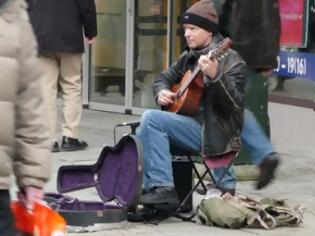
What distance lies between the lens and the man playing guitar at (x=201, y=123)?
19.2ft

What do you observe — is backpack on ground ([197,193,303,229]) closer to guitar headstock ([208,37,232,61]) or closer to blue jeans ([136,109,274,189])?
blue jeans ([136,109,274,189])

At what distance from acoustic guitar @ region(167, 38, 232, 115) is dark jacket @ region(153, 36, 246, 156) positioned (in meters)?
0.05

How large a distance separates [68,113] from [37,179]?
561cm

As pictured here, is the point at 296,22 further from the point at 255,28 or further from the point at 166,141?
the point at 255,28

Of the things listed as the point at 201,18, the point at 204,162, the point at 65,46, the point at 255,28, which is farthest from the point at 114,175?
the point at 255,28

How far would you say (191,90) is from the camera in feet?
19.4

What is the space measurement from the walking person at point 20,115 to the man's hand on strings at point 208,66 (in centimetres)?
244

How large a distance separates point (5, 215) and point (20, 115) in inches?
13.7

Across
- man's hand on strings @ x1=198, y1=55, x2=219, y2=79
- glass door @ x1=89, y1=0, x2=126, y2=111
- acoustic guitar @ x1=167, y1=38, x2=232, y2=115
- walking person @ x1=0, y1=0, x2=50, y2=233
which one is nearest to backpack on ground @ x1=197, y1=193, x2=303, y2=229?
acoustic guitar @ x1=167, y1=38, x2=232, y2=115

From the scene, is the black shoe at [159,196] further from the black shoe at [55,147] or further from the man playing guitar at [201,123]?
the black shoe at [55,147]

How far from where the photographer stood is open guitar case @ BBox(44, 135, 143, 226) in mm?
5688

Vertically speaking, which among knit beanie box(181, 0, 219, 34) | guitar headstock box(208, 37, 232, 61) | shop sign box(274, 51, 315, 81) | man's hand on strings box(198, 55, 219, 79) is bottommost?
shop sign box(274, 51, 315, 81)

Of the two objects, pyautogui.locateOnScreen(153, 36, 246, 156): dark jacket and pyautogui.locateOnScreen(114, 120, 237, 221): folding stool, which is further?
pyautogui.locateOnScreen(114, 120, 237, 221): folding stool

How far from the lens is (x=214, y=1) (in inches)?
104
